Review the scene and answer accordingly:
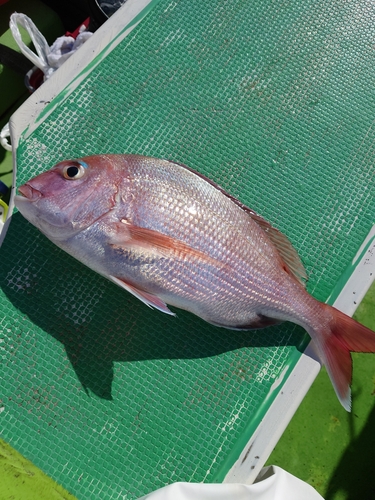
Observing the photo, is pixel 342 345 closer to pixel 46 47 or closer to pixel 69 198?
pixel 69 198

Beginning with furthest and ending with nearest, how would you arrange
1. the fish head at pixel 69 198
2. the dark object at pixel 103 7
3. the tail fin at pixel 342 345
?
the dark object at pixel 103 7 → the tail fin at pixel 342 345 → the fish head at pixel 69 198

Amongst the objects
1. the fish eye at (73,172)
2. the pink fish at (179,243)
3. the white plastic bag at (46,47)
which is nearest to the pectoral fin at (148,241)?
the pink fish at (179,243)

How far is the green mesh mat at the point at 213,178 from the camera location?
197 cm

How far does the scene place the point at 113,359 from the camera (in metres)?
2.03

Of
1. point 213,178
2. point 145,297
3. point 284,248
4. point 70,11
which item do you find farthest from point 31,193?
point 70,11

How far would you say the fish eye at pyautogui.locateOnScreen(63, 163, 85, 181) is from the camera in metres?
1.69

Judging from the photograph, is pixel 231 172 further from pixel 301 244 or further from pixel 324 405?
pixel 324 405

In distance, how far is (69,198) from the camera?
5.47 feet

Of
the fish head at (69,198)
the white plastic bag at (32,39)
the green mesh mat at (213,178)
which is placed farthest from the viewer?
the white plastic bag at (32,39)

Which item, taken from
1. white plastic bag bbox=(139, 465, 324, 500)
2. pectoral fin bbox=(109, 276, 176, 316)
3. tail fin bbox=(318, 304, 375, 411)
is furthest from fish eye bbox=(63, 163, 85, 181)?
white plastic bag bbox=(139, 465, 324, 500)

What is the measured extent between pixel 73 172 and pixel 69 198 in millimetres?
122

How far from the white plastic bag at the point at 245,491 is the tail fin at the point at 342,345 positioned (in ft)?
1.67

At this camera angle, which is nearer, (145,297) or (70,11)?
(145,297)

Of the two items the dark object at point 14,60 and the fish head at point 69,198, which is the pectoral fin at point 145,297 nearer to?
the fish head at point 69,198
